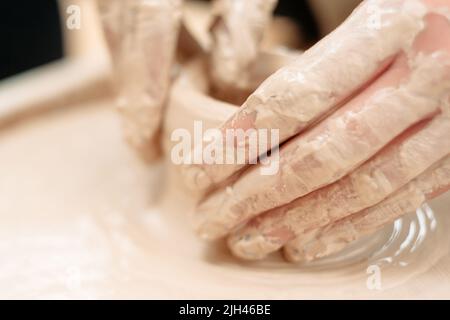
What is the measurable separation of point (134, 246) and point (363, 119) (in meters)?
0.63

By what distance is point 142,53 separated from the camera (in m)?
1.31

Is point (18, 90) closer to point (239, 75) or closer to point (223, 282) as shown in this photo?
point (239, 75)

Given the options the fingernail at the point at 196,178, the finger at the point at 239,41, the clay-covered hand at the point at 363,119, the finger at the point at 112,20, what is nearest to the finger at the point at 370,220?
the clay-covered hand at the point at 363,119

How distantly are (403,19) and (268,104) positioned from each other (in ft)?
0.83

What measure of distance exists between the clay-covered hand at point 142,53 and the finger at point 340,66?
1.32 feet

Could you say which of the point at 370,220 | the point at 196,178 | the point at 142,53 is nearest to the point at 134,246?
the point at 196,178

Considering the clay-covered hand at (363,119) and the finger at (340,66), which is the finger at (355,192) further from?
the finger at (340,66)

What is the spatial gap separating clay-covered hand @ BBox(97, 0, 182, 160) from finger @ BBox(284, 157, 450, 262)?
0.46m

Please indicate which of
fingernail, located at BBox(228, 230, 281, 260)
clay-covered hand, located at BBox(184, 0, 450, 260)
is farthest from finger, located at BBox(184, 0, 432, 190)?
fingernail, located at BBox(228, 230, 281, 260)

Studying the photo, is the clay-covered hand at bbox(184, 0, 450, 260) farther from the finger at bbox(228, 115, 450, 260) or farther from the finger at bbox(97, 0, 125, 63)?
the finger at bbox(97, 0, 125, 63)

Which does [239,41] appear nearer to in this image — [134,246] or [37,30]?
[134,246]

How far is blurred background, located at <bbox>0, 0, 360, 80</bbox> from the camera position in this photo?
2.36 meters

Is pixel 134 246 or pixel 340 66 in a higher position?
pixel 340 66

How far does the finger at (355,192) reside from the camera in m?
0.94
